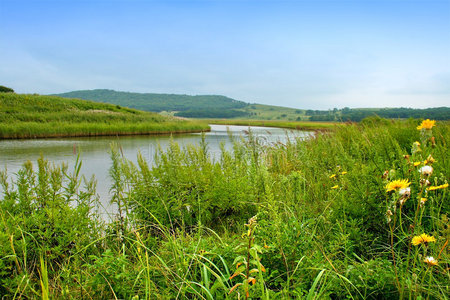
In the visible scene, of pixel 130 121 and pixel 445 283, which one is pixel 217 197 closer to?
pixel 445 283

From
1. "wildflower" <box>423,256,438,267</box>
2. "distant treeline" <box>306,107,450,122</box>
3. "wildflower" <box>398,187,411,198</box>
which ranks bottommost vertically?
"wildflower" <box>423,256,438,267</box>

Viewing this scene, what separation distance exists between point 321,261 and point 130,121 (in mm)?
30865

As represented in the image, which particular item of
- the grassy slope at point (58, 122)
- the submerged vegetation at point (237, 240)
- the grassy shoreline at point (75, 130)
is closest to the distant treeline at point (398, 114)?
the submerged vegetation at point (237, 240)

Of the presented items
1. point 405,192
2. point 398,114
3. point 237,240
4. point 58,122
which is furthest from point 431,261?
point 58,122

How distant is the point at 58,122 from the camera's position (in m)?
24.3

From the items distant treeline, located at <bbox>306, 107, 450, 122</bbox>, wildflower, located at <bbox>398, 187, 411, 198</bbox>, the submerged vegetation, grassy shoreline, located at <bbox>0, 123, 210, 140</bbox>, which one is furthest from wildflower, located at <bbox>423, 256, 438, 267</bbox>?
grassy shoreline, located at <bbox>0, 123, 210, 140</bbox>

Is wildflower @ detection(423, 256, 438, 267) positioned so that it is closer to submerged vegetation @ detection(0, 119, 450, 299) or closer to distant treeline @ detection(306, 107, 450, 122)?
submerged vegetation @ detection(0, 119, 450, 299)

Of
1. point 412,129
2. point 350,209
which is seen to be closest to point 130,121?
point 412,129

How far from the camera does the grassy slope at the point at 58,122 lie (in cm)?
2140

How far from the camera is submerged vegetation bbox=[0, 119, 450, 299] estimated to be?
1.54m

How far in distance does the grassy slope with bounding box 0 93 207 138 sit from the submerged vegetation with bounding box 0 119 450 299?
19.4 metres

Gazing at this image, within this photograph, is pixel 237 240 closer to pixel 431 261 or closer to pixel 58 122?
pixel 431 261

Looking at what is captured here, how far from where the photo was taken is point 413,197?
2.37 meters

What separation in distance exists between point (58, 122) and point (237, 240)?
26.7 metres
